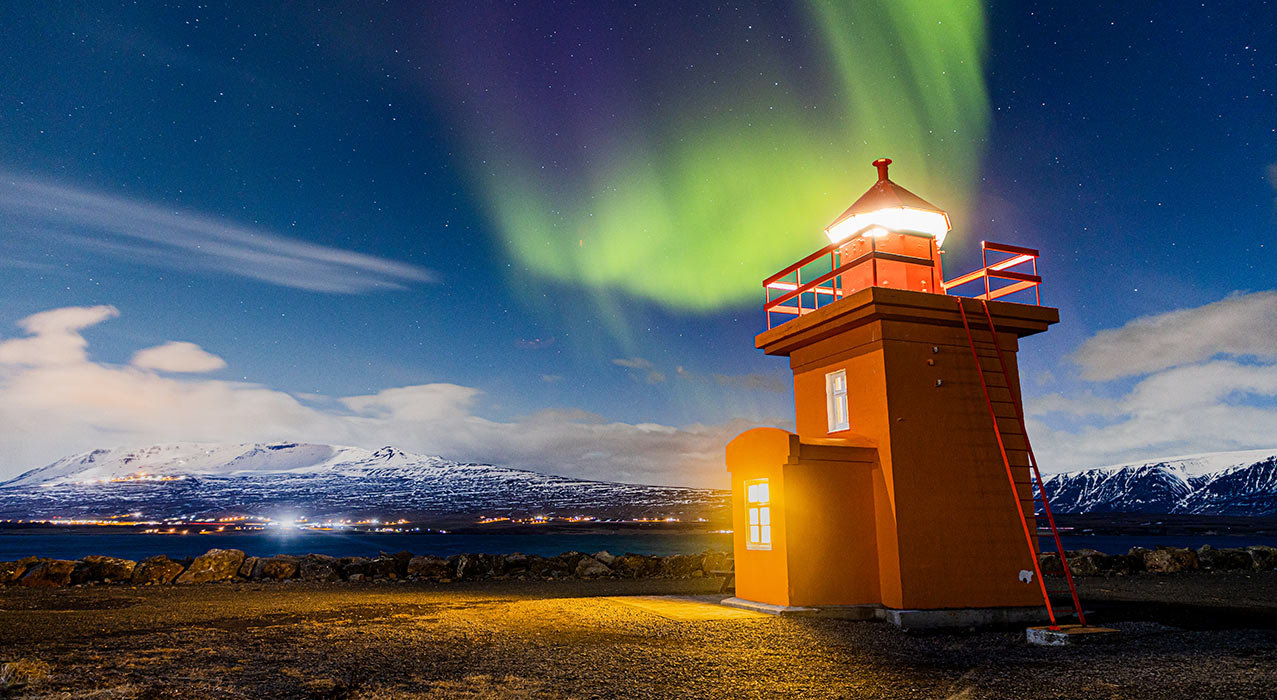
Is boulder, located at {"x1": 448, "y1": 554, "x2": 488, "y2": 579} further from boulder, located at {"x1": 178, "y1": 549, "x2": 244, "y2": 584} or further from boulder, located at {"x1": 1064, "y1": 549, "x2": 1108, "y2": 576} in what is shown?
boulder, located at {"x1": 1064, "y1": 549, "x2": 1108, "y2": 576}

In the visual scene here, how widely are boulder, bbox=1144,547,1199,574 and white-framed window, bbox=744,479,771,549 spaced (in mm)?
14280

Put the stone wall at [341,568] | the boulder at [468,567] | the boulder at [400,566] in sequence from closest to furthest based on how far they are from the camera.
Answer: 1. the stone wall at [341,568]
2. the boulder at [400,566]
3. the boulder at [468,567]

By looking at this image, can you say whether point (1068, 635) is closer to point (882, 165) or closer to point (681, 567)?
point (882, 165)

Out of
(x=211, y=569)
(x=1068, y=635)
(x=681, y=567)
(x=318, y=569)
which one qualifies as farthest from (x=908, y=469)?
(x=211, y=569)

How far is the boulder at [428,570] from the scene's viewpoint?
18641mm

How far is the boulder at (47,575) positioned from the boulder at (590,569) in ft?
36.1

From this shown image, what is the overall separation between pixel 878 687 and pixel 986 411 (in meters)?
6.20

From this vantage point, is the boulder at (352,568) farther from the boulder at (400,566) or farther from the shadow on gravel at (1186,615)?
the shadow on gravel at (1186,615)

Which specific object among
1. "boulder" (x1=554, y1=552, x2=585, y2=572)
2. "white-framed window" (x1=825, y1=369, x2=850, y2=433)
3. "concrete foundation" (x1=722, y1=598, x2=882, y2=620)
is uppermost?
"white-framed window" (x1=825, y1=369, x2=850, y2=433)

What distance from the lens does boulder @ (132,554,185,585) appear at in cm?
1692

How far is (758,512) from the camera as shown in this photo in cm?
1205

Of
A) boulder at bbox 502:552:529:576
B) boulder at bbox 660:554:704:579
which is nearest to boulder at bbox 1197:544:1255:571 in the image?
boulder at bbox 660:554:704:579

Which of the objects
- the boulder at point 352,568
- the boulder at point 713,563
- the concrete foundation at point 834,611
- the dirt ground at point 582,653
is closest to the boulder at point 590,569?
the boulder at point 713,563

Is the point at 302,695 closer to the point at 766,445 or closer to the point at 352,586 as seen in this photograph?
the point at 766,445
